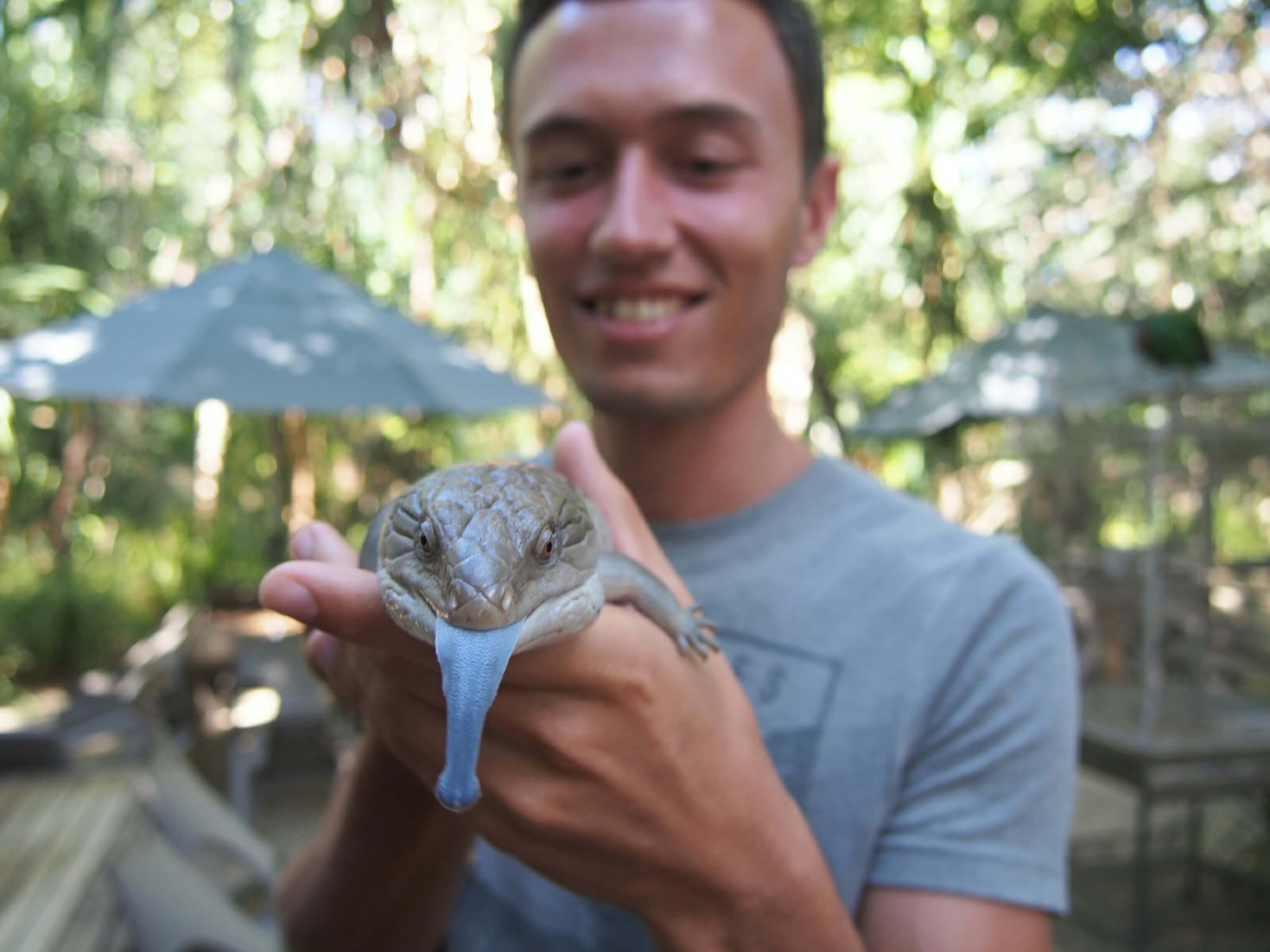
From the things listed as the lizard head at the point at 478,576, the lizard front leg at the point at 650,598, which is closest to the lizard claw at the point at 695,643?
the lizard front leg at the point at 650,598

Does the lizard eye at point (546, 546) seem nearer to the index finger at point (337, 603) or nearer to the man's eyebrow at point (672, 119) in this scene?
the index finger at point (337, 603)

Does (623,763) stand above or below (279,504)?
above

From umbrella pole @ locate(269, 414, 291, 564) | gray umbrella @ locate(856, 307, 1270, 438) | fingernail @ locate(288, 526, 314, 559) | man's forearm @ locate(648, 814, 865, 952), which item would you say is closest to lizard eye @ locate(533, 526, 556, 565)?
fingernail @ locate(288, 526, 314, 559)

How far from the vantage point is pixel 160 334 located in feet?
17.8

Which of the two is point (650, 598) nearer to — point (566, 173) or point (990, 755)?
point (990, 755)

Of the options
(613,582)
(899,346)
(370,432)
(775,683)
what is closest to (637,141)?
(613,582)

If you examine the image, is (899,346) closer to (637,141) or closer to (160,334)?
(160,334)

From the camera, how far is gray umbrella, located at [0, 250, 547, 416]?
202 inches

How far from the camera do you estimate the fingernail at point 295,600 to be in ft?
3.90

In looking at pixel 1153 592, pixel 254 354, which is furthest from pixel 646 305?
pixel 1153 592

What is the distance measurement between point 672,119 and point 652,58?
0.42 ft

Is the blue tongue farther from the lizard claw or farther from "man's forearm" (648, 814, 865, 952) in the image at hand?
"man's forearm" (648, 814, 865, 952)

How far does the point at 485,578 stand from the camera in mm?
1137

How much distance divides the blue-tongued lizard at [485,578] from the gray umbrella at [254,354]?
161 inches
